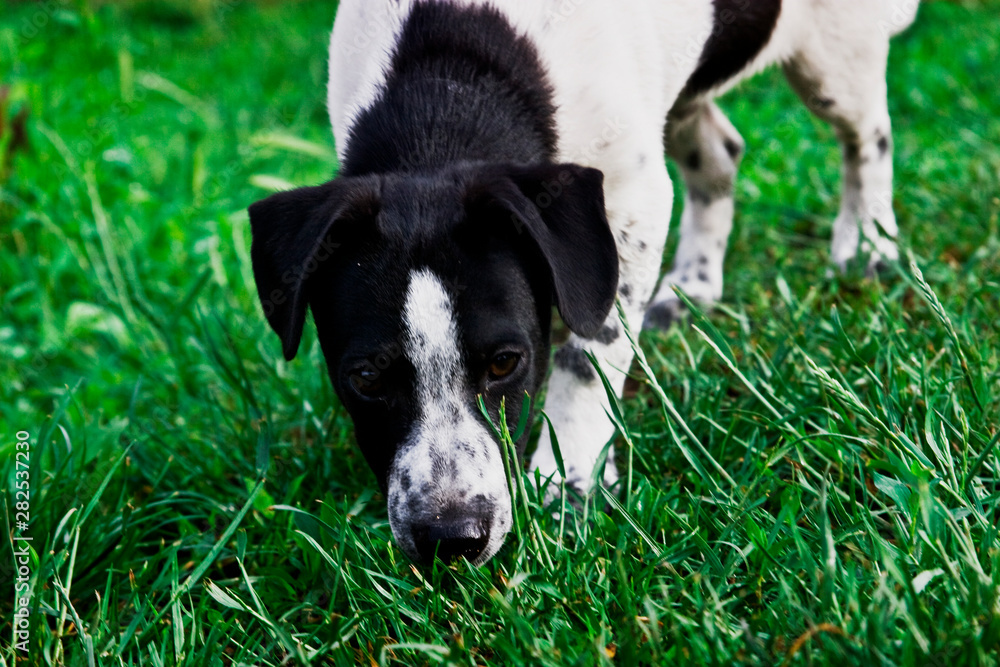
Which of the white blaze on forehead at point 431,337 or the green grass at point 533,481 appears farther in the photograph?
the white blaze on forehead at point 431,337

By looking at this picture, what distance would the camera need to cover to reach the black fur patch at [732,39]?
3.26m

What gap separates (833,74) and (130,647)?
10.5ft

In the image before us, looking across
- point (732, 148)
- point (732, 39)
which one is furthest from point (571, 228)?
point (732, 148)

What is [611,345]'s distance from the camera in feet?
9.48

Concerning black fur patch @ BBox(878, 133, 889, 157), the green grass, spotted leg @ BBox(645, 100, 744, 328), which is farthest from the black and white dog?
black fur patch @ BBox(878, 133, 889, 157)

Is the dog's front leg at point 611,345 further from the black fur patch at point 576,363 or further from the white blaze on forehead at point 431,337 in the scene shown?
the white blaze on forehead at point 431,337

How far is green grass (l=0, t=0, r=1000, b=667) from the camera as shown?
192 centimetres

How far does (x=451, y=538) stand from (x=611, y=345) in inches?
37.6

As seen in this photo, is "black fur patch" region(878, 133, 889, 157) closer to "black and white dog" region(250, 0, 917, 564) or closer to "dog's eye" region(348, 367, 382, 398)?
"black and white dog" region(250, 0, 917, 564)

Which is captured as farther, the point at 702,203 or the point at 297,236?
the point at 702,203

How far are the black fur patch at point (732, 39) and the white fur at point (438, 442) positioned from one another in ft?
5.17

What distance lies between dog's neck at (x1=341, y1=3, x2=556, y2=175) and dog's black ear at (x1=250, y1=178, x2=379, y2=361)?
0.26 m

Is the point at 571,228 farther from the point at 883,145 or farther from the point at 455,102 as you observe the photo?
the point at 883,145

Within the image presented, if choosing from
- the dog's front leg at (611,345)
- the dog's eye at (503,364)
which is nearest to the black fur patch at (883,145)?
the dog's front leg at (611,345)
